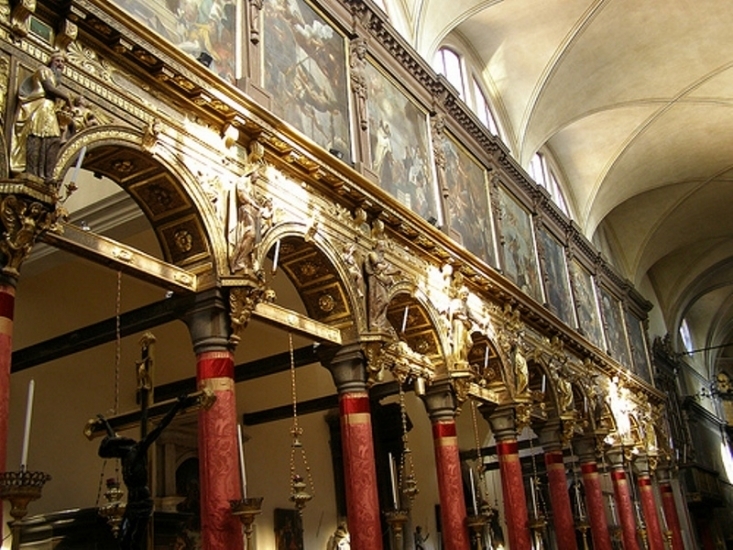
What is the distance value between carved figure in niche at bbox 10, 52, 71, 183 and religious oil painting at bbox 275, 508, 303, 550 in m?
8.92

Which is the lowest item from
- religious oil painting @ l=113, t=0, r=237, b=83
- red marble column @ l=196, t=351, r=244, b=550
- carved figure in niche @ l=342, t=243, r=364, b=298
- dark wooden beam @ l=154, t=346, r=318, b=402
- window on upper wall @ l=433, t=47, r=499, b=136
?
red marble column @ l=196, t=351, r=244, b=550

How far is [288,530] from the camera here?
14.0 meters

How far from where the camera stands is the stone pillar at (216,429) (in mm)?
7859

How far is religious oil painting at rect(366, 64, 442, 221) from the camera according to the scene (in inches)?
506

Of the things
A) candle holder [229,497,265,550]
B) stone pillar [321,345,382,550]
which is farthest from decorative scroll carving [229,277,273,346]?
stone pillar [321,345,382,550]

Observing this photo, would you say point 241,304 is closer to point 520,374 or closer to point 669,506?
point 520,374

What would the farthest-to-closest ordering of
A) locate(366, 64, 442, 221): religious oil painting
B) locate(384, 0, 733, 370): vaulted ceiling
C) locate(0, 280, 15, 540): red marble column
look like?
locate(384, 0, 733, 370): vaulted ceiling → locate(366, 64, 442, 221): religious oil painting → locate(0, 280, 15, 540): red marble column

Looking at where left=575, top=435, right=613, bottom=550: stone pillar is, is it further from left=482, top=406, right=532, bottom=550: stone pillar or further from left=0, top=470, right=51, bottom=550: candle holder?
left=0, top=470, right=51, bottom=550: candle holder

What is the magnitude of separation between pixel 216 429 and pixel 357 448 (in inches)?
106

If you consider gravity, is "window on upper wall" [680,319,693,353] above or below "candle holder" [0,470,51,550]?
above

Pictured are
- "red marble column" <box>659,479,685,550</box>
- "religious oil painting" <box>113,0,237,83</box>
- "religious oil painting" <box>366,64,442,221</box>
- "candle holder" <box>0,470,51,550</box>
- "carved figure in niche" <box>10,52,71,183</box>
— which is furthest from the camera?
"red marble column" <box>659,479,685,550</box>

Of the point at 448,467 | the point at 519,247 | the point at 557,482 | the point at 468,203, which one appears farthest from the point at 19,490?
the point at 519,247

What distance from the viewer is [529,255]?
18844mm

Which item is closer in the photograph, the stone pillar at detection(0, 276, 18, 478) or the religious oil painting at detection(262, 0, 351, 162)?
the stone pillar at detection(0, 276, 18, 478)
